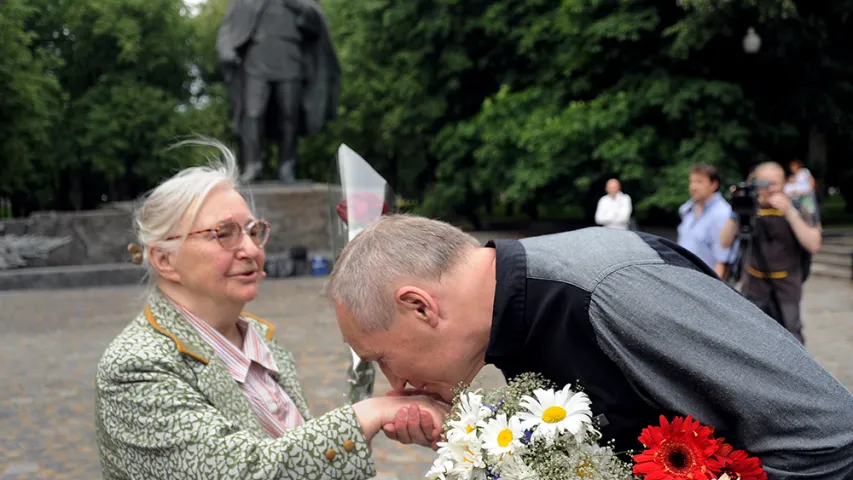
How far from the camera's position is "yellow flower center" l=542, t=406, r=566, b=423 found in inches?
58.0

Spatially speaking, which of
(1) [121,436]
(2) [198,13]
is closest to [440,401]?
(1) [121,436]

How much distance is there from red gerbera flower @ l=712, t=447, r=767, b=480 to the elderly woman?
57cm

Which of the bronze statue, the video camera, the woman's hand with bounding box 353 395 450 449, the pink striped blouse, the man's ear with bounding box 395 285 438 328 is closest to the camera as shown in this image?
the man's ear with bounding box 395 285 438 328

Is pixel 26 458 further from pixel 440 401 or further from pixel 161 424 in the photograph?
pixel 440 401

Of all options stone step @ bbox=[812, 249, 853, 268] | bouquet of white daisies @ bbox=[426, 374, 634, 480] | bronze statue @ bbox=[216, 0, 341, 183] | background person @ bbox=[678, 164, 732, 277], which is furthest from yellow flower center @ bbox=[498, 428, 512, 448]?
stone step @ bbox=[812, 249, 853, 268]

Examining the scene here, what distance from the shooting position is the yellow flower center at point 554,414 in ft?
4.83

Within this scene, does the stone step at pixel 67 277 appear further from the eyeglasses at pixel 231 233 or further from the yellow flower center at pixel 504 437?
the yellow flower center at pixel 504 437

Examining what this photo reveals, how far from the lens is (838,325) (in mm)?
9000

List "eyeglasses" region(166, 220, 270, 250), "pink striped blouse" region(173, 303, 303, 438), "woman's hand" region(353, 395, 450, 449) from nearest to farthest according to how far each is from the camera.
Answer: "woman's hand" region(353, 395, 450, 449) < "pink striped blouse" region(173, 303, 303, 438) < "eyeglasses" region(166, 220, 270, 250)

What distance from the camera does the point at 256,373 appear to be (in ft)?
8.51

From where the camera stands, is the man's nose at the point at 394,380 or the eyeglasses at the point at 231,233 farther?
the eyeglasses at the point at 231,233

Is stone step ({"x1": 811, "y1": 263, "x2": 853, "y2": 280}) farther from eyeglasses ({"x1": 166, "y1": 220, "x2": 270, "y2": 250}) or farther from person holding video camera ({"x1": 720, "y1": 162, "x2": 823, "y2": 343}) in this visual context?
eyeglasses ({"x1": 166, "y1": 220, "x2": 270, "y2": 250})

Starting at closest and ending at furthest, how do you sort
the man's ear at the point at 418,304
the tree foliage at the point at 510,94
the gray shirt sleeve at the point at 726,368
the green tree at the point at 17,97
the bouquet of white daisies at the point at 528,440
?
the gray shirt sleeve at the point at 726,368, the bouquet of white daisies at the point at 528,440, the man's ear at the point at 418,304, the tree foliage at the point at 510,94, the green tree at the point at 17,97

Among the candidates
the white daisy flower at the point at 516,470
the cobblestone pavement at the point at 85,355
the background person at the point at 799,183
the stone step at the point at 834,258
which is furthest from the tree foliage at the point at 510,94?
the white daisy flower at the point at 516,470
